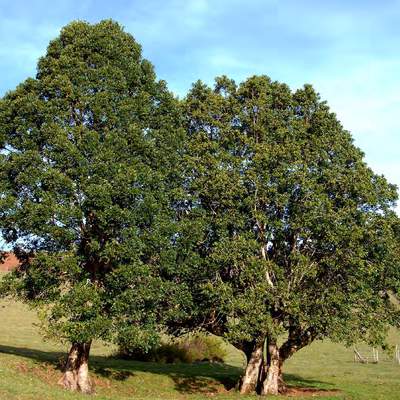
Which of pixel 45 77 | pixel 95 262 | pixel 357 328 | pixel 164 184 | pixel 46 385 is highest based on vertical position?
pixel 45 77

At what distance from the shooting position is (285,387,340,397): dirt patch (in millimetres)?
30980

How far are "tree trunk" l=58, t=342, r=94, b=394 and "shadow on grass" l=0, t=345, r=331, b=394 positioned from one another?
2.29 m

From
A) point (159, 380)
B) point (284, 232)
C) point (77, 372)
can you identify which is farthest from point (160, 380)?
point (284, 232)

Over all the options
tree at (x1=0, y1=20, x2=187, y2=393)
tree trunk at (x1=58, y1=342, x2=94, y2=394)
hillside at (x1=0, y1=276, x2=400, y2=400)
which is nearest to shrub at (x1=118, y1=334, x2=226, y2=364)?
hillside at (x1=0, y1=276, x2=400, y2=400)

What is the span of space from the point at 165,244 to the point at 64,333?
6560 mm

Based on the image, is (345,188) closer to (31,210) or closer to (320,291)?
(320,291)

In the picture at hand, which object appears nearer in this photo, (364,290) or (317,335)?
(364,290)

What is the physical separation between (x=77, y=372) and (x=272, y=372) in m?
11.6

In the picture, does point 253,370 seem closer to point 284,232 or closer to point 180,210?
point 284,232

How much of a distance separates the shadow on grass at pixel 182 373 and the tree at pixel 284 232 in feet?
11.0

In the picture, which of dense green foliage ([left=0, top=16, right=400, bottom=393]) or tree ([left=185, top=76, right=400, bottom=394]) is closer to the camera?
dense green foliage ([left=0, top=16, right=400, bottom=393])

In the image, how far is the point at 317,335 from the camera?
30.8m

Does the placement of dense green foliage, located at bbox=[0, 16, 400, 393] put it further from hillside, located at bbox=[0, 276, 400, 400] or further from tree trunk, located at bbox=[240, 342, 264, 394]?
hillside, located at bbox=[0, 276, 400, 400]

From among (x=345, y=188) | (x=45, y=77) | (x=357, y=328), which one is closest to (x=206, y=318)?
(x=357, y=328)
